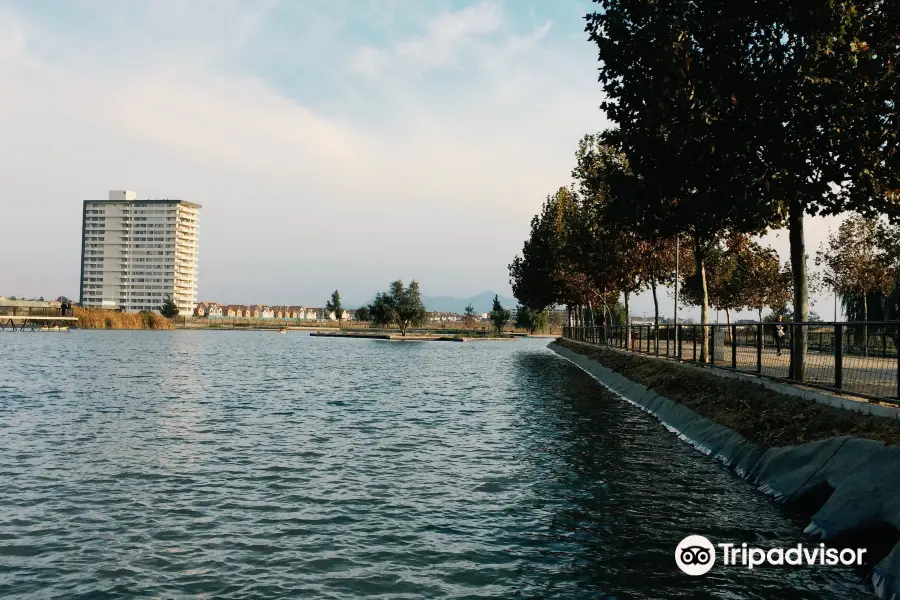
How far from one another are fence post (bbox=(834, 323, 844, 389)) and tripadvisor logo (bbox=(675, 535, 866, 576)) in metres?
8.42

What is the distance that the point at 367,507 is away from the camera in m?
12.2

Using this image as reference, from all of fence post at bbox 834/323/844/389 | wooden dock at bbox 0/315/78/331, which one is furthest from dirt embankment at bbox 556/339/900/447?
wooden dock at bbox 0/315/78/331

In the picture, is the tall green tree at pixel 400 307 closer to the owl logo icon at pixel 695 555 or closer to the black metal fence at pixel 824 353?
the black metal fence at pixel 824 353

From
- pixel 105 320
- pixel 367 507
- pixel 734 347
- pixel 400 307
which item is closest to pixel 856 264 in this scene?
pixel 734 347

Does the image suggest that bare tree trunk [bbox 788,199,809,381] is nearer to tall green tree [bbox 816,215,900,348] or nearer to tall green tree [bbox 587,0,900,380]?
tall green tree [bbox 587,0,900,380]

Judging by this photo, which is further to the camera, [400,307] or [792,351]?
[400,307]

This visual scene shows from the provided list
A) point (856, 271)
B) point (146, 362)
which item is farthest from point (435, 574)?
point (856, 271)

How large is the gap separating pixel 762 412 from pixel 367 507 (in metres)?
9.76

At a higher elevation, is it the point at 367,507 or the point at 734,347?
the point at 734,347

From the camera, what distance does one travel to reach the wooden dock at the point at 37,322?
452 ft

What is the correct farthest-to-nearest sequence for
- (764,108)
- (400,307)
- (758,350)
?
1. (400,307)
2. (758,350)
3. (764,108)

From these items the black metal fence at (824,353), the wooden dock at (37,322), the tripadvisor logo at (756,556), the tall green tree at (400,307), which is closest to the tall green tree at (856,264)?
the black metal fence at (824,353)

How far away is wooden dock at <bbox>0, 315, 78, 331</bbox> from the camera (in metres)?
138

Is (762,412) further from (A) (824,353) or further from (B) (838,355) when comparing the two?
(A) (824,353)
